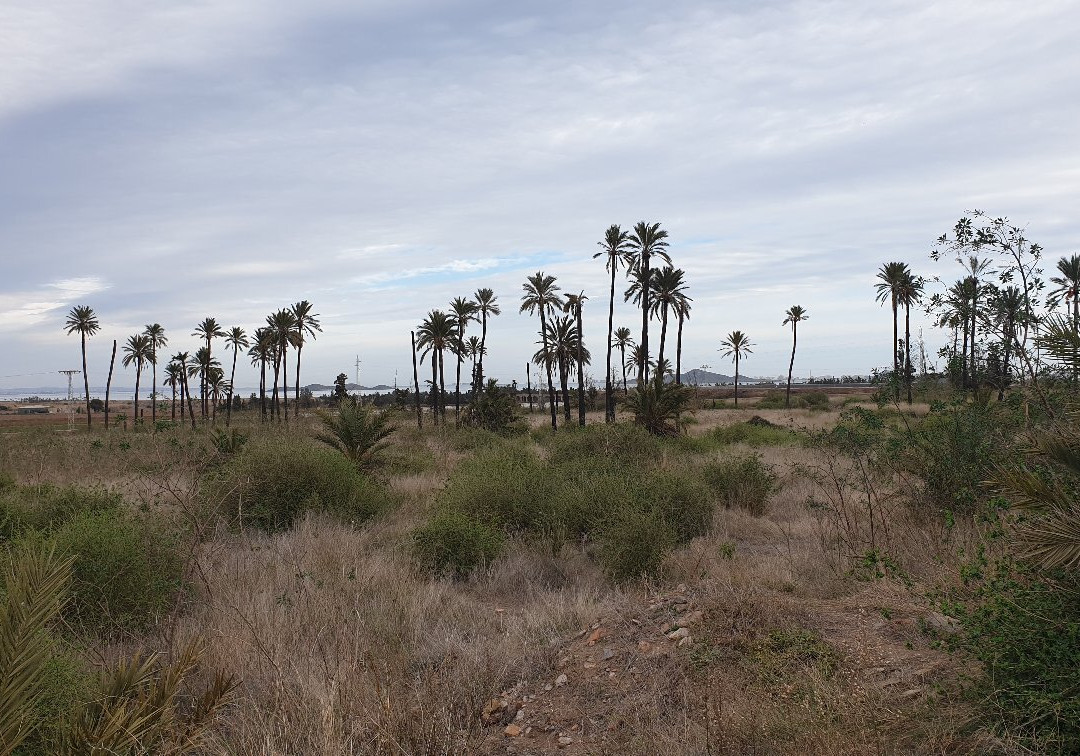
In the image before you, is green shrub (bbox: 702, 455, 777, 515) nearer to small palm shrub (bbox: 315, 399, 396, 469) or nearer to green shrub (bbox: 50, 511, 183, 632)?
small palm shrub (bbox: 315, 399, 396, 469)

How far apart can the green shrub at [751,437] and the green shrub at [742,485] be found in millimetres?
10008

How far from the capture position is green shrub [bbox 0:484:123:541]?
28.0 ft

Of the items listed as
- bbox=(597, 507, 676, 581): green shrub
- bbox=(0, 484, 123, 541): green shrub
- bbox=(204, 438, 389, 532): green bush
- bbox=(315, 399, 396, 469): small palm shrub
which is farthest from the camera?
bbox=(315, 399, 396, 469): small palm shrub

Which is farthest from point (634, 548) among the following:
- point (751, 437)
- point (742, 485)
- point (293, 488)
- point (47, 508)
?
point (751, 437)

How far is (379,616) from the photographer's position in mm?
6363

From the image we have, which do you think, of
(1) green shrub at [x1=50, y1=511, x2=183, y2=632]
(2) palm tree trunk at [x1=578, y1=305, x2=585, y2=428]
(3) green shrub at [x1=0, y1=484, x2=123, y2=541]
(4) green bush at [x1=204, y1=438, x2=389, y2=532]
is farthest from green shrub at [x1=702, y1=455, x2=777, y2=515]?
(2) palm tree trunk at [x1=578, y1=305, x2=585, y2=428]

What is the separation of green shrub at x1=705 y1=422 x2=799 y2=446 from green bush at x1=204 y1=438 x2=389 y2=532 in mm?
14641

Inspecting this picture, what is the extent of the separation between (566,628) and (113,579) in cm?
409

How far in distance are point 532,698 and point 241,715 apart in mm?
1938

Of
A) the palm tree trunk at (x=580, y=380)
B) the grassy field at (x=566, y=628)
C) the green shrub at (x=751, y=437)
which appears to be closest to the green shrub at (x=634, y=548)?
the grassy field at (x=566, y=628)

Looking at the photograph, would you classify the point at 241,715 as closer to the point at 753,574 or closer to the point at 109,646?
the point at 109,646

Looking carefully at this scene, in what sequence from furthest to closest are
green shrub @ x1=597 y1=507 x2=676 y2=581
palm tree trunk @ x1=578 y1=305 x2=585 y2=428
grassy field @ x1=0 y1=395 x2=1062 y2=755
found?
palm tree trunk @ x1=578 y1=305 x2=585 y2=428
green shrub @ x1=597 y1=507 x2=676 y2=581
grassy field @ x1=0 y1=395 x2=1062 y2=755

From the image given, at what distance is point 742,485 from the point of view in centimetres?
1283

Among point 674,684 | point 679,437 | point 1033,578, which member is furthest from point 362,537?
point 679,437
